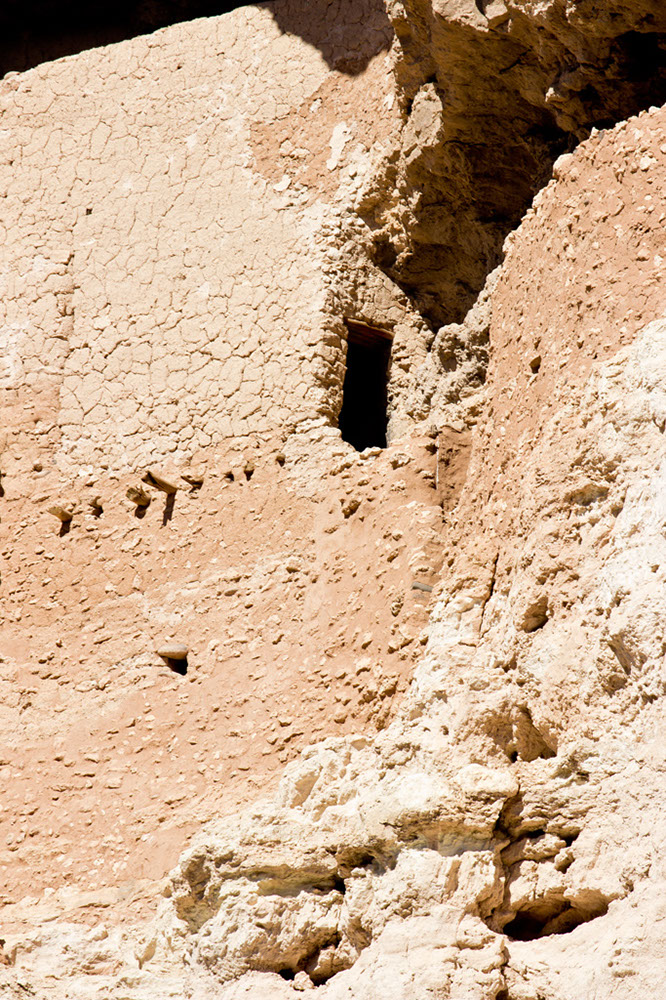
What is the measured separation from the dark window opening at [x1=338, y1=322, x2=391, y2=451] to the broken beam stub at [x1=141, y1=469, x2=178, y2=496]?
121 cm

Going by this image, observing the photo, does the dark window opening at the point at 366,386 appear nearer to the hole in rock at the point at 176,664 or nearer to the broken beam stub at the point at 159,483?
the broken beam stub at the point at 159,483

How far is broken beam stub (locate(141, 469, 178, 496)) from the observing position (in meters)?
8.01

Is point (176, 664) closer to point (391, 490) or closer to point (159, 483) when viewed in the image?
point (159, 483)

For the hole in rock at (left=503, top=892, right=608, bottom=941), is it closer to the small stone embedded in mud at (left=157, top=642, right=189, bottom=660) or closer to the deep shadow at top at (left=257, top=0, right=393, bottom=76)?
the small stone embedded in mud at (left=157, top=642, right=189, bottom=660)

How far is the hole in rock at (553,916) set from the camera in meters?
4.92

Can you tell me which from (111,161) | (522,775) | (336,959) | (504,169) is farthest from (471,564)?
(111,161)

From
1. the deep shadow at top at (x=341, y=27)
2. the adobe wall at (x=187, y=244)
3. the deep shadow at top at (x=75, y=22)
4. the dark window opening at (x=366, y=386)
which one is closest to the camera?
the adobe wall at (x=187, y=244)

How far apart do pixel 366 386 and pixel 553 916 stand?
13.9ft

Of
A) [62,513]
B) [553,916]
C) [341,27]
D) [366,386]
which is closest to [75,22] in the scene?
[341,27]

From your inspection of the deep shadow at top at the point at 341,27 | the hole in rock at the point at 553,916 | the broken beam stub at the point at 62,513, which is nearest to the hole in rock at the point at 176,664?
the broken beam stub at the point at 62,513

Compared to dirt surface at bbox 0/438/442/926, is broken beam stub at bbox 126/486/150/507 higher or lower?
higher

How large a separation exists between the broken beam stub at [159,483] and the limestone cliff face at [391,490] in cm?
13

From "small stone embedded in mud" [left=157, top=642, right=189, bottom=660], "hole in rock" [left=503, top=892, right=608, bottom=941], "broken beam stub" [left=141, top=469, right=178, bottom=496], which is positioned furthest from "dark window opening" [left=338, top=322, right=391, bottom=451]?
"hole in rock" [left=503, top=892, right=608, bottom=941]

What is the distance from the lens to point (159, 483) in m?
8.04
